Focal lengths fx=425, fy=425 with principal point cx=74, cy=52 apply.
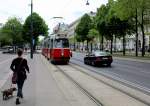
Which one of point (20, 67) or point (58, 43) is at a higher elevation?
point (58, 43)

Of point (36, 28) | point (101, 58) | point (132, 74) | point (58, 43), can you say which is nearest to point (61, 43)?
point (58, 43)

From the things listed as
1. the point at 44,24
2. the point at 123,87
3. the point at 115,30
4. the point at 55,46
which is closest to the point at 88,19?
the point at 44,24

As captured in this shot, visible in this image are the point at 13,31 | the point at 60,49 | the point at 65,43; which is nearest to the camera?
the point at 60,49

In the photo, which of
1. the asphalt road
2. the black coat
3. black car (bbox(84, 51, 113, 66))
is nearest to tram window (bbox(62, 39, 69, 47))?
black car (bbox(84, 51, 113, 66))

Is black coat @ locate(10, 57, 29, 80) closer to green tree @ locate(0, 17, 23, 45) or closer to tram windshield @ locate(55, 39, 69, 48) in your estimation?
tram windshield @ locate(55, 39, 69, 48)

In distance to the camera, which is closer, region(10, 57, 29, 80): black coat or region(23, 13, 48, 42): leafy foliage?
region(10, 57, 29, 80): black coat

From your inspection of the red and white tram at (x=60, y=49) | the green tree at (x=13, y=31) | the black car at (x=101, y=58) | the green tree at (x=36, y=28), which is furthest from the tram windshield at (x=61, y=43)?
the green tree at (x=13, y=31)

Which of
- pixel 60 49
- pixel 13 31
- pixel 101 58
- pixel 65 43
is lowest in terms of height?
pixel 101 58

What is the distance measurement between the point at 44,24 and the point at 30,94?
4445 inches

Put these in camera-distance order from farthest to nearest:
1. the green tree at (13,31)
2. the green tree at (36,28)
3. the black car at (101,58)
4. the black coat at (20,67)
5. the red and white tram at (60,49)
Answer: the green tree at (13,31) → the green tree at (36,28) → the red and white tram at (60,49) → the black car at (101,58) → the black coat at (20,67)

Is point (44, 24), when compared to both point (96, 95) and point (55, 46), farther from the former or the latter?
point (96, 95)

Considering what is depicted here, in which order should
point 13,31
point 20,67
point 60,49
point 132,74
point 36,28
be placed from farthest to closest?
point 13,31 < point 36,28 < point 60,49 < point 132,74 < point 20,67

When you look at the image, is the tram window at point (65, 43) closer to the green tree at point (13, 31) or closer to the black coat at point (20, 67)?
the black coat at point (20, 67)

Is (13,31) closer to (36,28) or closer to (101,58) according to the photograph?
(36,28)
